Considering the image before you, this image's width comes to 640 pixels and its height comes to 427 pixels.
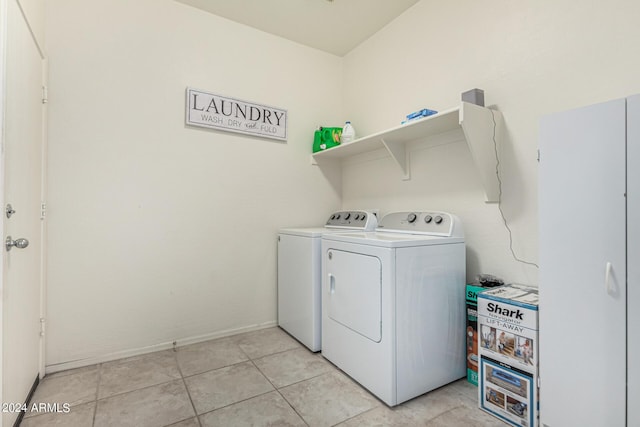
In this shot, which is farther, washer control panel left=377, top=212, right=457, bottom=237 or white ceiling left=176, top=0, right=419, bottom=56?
white ceiling left=176, top=0, right=419, bottom=56

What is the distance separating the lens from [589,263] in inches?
46.4

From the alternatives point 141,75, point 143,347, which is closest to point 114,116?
point 141,75

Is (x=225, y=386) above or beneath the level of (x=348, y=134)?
beneath

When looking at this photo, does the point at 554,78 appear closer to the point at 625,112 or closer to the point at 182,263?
the point at 625,112

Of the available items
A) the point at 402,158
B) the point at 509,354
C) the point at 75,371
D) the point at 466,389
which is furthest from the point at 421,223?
the point at 75,371

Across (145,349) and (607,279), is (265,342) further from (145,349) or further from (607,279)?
(607,279)

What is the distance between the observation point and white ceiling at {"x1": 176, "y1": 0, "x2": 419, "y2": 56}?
7.97ft

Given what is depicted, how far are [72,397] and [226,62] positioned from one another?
8.42ft

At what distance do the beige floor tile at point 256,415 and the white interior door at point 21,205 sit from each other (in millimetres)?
908

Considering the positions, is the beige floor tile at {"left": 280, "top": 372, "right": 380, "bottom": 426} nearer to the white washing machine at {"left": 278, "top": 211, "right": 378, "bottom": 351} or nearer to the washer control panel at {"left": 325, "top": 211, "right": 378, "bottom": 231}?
the white washing machine at {"left": 278, "top": 211, "right": 378, "bottom": 351}

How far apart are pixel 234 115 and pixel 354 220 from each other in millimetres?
1373

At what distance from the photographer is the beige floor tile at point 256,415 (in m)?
1.51

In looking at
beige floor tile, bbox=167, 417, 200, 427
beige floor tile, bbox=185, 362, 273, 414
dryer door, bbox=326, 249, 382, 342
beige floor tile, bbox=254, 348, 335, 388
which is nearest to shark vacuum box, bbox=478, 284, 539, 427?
dryer door, bbox=326, 249, 382, 342

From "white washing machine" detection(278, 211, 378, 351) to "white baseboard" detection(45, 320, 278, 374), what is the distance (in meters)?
0.30
